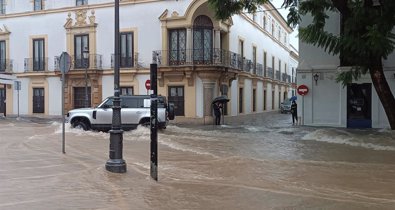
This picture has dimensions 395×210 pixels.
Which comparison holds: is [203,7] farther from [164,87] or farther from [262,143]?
[262,143]

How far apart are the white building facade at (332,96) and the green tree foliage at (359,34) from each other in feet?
19.3

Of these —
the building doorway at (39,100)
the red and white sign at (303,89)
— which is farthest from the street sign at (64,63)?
the building doorway at (39,100)

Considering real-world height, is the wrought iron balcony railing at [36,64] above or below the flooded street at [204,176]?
above

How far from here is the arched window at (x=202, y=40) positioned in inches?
1125

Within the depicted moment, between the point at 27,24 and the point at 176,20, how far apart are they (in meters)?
13.0

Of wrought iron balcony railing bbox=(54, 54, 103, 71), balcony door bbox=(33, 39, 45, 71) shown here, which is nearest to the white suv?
wrought iron balcony railing bbox=(54, 54, 103, 71)

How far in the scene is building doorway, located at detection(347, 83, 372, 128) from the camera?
885 inches

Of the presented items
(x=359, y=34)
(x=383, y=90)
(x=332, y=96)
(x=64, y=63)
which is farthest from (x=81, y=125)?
(x=383, y=90)

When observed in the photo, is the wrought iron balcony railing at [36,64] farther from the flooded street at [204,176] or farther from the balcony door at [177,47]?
the flooded street at [204,176]

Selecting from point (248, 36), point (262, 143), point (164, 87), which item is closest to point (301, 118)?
point (262, 143)

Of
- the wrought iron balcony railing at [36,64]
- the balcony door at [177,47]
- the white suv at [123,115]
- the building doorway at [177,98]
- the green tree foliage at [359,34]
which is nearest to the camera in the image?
the green tree foliage at [359,34]

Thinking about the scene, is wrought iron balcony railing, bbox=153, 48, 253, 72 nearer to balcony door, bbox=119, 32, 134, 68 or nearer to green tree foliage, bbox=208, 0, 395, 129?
balcony door, bbox=119, 32, 134, 68

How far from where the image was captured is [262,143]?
16547 millimetres

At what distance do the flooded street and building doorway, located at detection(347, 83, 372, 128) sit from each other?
599cm
